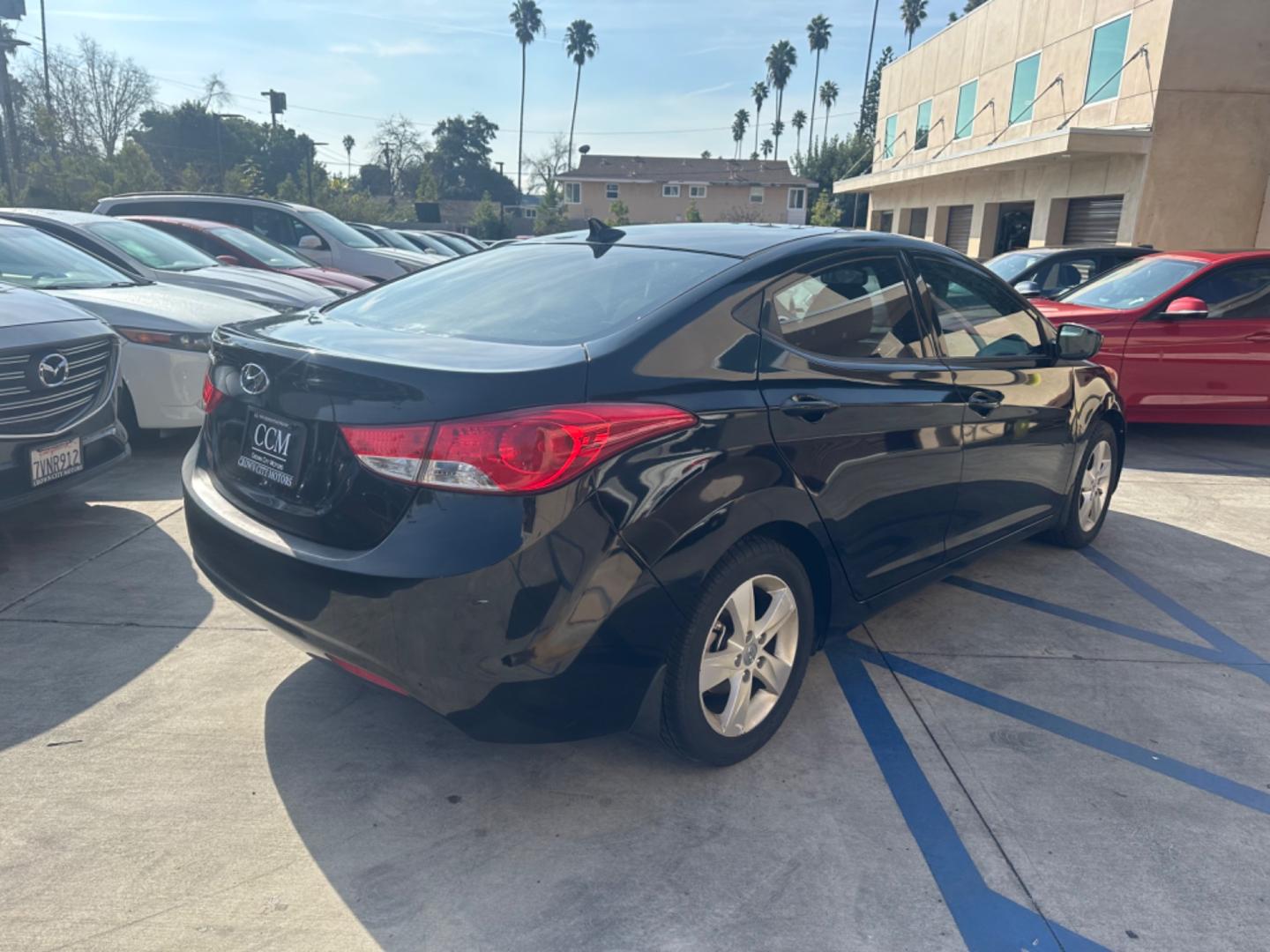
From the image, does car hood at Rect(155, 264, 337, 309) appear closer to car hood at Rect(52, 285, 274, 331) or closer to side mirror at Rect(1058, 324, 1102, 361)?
car hood at Rect(52, 285, 274, 331)

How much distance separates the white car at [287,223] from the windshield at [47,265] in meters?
5.20

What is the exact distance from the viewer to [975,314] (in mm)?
4078

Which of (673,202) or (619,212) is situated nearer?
(619,212)

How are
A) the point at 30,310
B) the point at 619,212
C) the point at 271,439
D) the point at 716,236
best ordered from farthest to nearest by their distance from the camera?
the point at 619,212, the point at 30,310, the point at 716,236, the point at 271,439

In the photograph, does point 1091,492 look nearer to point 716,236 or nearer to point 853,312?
point 853,312

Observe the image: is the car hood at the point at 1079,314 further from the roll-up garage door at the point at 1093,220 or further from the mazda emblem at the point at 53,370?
the roll-up garage door at the point at 1093,220

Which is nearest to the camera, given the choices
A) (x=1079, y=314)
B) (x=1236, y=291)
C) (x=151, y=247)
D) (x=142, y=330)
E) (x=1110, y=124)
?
(x=142, y=330)

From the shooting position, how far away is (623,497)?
2.49 m

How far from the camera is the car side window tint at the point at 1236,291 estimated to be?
7891 millimetres

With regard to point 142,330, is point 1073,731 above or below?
below

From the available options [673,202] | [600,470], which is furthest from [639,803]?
[673,202]

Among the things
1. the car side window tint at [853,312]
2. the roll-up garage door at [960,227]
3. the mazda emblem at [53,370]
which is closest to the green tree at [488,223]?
the roll-up garage door at [960,227]

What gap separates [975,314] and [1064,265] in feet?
22.8

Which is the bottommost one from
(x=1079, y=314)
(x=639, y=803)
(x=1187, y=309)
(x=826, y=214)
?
(x=639, y=803)
